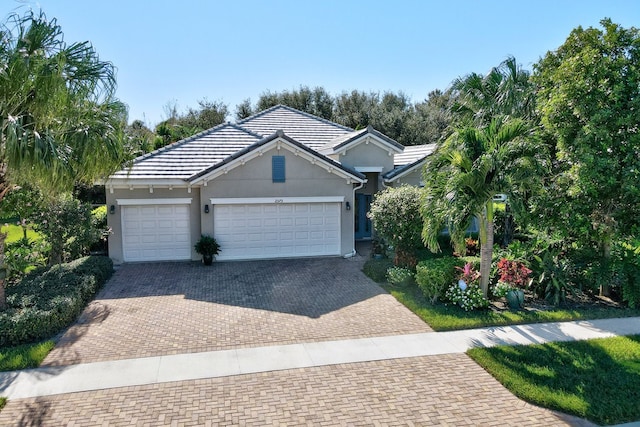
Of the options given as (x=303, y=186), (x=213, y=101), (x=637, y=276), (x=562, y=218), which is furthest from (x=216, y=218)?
(x=213, y=101)

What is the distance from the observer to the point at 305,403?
281 inches

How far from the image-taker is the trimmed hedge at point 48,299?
9375 mm

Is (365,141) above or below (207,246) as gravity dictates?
above

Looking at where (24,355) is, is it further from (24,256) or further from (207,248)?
(207,248)

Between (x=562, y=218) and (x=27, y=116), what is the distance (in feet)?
44.9

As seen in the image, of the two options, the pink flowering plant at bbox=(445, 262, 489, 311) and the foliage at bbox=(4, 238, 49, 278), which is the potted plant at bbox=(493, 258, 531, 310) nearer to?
the pink flowering plant at bbox=(445, 262, 489, 311)

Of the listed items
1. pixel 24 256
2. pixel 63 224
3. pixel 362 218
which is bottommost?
pixel 24 256

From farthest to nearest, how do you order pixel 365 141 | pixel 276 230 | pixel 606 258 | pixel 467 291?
pixel 365 141, pixel 276 230, pixel 606 258, pixel 467 291

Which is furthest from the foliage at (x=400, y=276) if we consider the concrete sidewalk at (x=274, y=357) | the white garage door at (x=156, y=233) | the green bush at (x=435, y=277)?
the white garage door at (x=156, y=233)

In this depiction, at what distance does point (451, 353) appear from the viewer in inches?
361

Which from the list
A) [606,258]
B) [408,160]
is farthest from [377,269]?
[408,160]

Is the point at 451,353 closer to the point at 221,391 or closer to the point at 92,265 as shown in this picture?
the point at 221,391

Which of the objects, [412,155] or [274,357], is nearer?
[274,357]

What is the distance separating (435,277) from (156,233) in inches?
430
